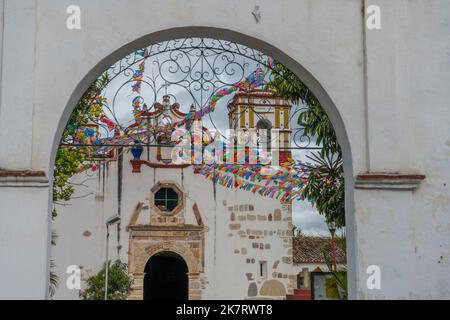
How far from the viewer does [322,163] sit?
8.68m

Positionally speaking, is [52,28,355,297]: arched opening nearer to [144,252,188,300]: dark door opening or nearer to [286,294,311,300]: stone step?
[286,294,311,300]: stone step

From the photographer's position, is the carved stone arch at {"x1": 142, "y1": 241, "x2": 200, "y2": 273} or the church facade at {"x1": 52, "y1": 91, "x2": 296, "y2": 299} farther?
the carved stone arch at {"x1": 142, "y1": 241, "x2": 200, "y2": 273}

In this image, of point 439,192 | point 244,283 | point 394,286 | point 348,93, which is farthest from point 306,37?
point 244,283

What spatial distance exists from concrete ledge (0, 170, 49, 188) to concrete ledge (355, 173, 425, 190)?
7.76 ft

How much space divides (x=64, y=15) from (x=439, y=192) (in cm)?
318

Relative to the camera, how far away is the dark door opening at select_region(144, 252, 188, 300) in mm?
17453

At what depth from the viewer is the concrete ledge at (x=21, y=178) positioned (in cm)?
529

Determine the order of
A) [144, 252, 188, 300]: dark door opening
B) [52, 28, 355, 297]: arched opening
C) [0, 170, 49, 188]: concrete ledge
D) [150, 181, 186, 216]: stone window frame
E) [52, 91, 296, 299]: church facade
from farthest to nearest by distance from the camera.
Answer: [144, 252, 188, 300]: dark door opening → [150, 181, 186, 216]: stone window frame → [52, 91, 296, 299]: church facade → [52, 28, 355, 297]: arched opening → [0, 170, 49, 188]: concrete ledge

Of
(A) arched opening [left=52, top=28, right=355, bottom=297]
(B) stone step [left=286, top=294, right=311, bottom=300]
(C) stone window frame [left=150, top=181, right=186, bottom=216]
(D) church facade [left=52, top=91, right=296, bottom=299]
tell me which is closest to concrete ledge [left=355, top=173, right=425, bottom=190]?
(A) arched opening [left=52, top=28, right=355, bottom=297]

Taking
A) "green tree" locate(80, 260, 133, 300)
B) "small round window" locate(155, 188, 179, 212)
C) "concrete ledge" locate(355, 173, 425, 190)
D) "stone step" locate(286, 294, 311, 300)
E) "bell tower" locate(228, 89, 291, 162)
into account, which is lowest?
"stone step" locate(286, 294, 311, 300)

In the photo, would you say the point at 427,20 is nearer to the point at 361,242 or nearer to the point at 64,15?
the point at 361,242

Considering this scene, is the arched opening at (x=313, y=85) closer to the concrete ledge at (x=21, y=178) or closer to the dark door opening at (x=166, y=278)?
the concrete ledge at (x=21, y=178)

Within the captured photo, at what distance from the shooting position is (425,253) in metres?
5.52

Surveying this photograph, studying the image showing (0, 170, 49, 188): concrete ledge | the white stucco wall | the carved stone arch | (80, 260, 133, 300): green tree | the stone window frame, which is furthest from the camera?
the stone window frame
